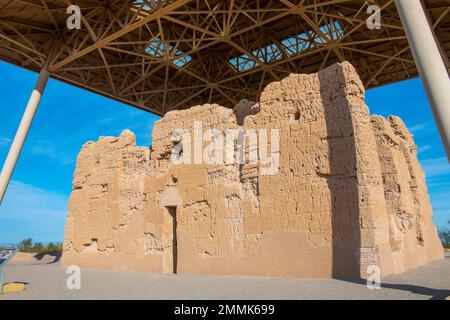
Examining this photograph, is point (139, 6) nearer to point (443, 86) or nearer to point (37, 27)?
point (37, 27)

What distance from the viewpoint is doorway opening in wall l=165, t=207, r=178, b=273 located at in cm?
963

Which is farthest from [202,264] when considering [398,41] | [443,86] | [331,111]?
[398,41]

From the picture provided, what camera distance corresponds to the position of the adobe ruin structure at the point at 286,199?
7.16 metres

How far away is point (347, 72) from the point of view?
7613mm

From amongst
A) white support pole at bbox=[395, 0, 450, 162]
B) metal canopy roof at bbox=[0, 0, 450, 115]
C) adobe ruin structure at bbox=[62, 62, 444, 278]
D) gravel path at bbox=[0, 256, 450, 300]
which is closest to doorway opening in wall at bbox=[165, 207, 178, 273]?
adobe ruin structure at bbox=[62, 62, 444, 278]

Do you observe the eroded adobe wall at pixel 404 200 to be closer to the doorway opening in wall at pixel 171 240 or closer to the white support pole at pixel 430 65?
the white support pole at pixel 430 65

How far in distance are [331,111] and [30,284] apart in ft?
23.3

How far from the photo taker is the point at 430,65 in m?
5.52

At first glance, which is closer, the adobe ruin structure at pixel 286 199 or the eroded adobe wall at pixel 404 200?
the adobe ruin structure at pixel 286 199

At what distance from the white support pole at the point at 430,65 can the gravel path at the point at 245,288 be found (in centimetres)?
211

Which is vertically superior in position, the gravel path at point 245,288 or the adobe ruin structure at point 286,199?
the adobe ruin structure at point 286,199

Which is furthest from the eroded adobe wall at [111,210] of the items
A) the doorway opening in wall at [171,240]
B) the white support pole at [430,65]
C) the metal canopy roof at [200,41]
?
the white support pole at [430,65]

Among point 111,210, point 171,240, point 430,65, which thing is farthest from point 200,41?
point 430,65

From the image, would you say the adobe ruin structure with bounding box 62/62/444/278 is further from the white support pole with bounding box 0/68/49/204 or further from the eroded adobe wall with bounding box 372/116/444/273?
the white support pole with bounding box 0/68/49/204
